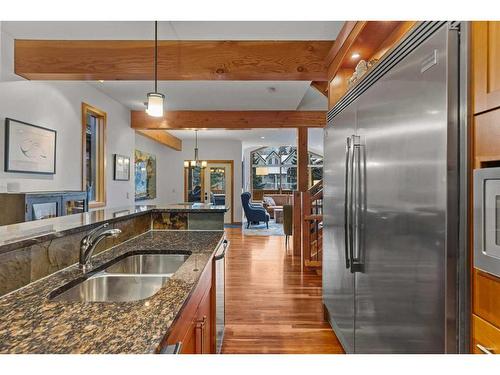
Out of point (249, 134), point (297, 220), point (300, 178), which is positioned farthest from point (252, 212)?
point (297, 220)

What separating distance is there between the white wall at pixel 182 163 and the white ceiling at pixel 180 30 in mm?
6848

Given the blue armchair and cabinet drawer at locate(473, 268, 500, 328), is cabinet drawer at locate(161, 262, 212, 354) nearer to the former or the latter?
cabinet drawer at locate(473, 268, 500, 328)

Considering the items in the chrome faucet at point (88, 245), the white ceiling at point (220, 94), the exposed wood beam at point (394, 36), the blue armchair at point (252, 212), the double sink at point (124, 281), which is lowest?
the blue armchair at point (252, 212)

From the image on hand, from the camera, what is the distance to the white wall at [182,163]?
32.6 ft

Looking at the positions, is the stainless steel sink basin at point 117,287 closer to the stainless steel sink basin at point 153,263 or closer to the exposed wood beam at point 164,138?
the stainless steel sink basin at point 153,263

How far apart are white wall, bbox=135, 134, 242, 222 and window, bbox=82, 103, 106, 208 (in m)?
4.85

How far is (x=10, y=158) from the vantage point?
3.01m

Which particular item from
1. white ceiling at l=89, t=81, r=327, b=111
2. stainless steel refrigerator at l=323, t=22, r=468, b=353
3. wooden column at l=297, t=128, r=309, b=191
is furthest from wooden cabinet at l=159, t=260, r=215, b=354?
wooden column at l=297, t=128, r=309, b=191

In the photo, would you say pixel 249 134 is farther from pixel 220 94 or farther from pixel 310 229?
pixel 310 229

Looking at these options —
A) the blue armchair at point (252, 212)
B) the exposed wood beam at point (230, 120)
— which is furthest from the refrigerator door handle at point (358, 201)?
the blue armchair at point (252, 212)

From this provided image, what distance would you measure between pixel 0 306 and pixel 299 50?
118 inches

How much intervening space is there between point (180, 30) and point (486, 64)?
2553 mm

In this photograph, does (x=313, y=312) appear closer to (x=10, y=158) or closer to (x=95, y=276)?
(x=95, y=276)

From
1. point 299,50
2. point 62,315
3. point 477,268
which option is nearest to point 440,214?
point 477,268
